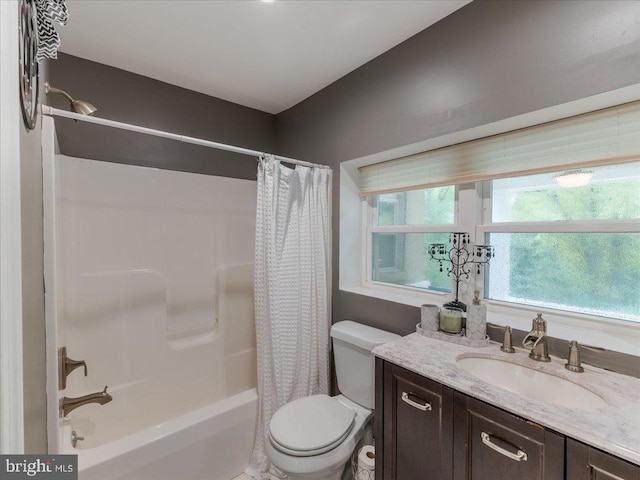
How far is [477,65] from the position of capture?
1.35 meters

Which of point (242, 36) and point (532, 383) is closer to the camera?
point (532, 383)

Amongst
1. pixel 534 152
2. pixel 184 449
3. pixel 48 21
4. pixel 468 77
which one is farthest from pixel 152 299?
pixel 534 152

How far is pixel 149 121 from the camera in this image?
6.61 feet

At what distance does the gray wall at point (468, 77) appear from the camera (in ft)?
3.44

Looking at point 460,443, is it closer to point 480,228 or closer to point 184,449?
point 480,228

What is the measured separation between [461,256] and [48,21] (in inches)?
73.8

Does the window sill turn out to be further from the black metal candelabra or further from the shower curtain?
the shower curtain

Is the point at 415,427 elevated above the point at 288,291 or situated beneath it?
situated beneath

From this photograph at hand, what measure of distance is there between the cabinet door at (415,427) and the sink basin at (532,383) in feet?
0.76

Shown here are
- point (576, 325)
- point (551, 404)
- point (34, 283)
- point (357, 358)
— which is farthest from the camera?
point (357, 358)

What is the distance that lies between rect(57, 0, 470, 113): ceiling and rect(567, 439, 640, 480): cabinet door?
5.73 feet

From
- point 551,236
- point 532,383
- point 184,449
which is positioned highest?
point 551,236

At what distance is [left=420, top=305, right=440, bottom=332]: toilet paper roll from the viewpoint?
1.47 metres

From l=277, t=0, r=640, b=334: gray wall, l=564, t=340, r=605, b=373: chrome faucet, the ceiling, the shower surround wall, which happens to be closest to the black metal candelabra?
l=277, t=0, r=640, b=334: gray wall
